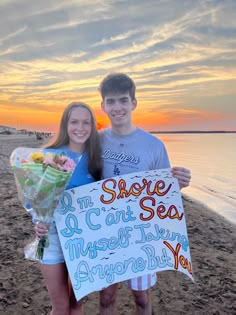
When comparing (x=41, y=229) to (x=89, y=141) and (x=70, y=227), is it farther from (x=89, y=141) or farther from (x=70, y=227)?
(x=89, y=141)

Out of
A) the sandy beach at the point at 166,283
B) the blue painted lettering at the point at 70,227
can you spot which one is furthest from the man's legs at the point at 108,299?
the blue painted lettering at the point at 70,227

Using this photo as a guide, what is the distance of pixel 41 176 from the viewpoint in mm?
2373

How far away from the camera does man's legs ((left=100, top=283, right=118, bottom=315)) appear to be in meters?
3.19

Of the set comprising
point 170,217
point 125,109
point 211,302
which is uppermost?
point 125,109

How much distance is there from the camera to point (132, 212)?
3002mm

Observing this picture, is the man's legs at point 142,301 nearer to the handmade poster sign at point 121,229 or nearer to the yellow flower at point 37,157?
the handmade poster sign at point 121,229

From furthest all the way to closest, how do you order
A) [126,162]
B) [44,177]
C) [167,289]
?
1. [167,289]
2. [126,162]
3. [44,177]

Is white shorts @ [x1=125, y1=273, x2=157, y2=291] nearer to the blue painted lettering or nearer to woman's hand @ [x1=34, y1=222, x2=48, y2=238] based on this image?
the blue painted lettering

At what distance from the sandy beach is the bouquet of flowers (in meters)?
1.97

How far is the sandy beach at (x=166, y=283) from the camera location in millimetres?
3934

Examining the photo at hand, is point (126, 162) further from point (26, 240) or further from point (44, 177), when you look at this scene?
point (26, 240)

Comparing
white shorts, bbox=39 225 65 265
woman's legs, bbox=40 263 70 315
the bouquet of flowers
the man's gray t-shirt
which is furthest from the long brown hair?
woman's legs, bbox=40 263 70 315

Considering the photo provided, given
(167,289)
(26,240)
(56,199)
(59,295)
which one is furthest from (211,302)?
(26,240)

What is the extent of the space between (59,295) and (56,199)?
0.91 meters
